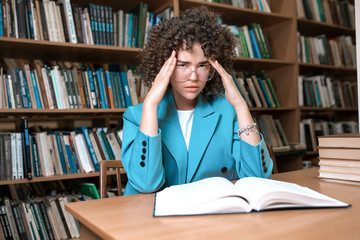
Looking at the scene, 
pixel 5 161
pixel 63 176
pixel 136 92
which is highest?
pixel 136 92

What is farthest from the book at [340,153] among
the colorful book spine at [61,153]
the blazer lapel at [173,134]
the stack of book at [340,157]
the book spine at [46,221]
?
the book spine at [46,221]

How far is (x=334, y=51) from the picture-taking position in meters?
3.32

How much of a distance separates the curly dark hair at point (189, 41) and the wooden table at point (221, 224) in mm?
696

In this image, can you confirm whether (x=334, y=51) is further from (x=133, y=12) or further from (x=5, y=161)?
(x=5, y=161)

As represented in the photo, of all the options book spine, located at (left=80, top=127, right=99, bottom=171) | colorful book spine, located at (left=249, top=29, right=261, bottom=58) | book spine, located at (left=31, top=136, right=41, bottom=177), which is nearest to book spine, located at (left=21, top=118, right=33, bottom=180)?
book spine, located at (left=31, top=136, right=41, bottom=177)

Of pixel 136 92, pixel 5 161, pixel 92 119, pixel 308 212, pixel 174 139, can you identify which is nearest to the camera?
pixel 308 212

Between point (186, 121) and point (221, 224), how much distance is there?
29.7 inches

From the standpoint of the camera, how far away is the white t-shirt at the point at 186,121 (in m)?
1.36

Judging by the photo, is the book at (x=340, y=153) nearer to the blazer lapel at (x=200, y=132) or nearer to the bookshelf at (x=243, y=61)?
the blazer lapel at (x=200, y=132)

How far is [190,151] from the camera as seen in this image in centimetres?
127

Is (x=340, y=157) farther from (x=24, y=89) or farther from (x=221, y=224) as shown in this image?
(x=24, y=89)

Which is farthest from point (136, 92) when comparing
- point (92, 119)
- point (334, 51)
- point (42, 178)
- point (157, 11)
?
point (334, 51)

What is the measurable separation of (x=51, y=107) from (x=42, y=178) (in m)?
0.40

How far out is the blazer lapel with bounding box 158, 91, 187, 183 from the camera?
4.09 ft
